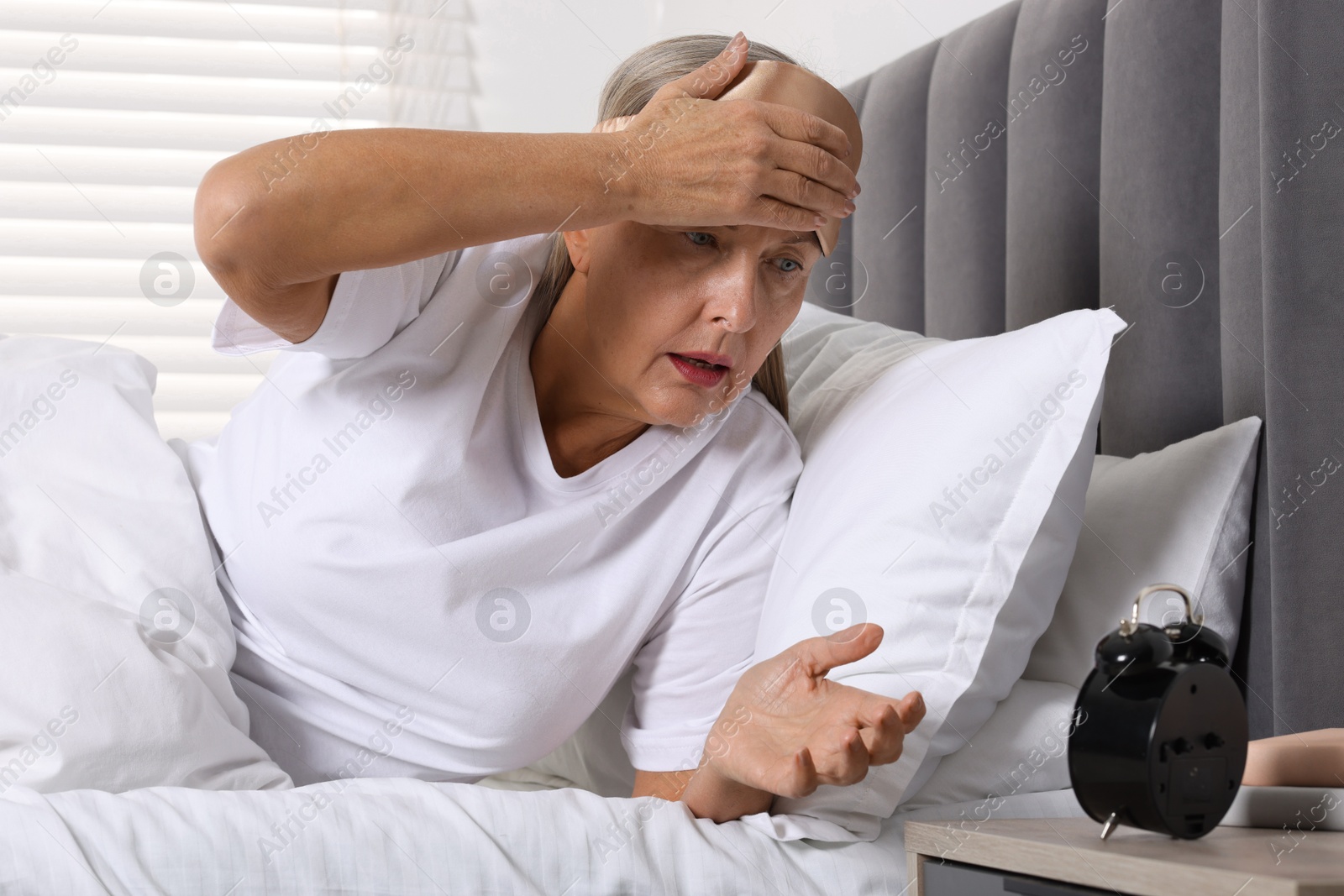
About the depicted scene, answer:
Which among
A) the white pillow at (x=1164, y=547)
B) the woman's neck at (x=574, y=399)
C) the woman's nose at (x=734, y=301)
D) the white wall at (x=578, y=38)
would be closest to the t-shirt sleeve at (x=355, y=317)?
the woman's neck at (x=574, y=399)

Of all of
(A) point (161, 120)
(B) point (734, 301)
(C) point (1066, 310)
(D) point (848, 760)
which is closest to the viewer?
(D) point (848, 760)

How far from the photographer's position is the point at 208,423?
2.32 meters

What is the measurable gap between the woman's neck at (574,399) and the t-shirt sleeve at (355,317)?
0.45 feet

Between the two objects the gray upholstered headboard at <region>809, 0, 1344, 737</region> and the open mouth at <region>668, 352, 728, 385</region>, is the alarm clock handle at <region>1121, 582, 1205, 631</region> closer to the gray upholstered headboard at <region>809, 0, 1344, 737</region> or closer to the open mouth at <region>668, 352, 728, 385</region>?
the gray upholstered headboard at <region>809, 0, 1344, 737</region>

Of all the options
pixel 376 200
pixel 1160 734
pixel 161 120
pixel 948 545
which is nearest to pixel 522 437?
pixel 376 200

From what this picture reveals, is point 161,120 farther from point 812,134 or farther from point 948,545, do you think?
point 948,545

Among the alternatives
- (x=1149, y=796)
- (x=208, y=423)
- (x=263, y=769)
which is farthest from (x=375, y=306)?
(x=208, y=423)

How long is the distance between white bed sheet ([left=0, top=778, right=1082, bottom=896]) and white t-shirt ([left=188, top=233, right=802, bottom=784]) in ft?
0.67

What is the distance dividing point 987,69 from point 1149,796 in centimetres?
114

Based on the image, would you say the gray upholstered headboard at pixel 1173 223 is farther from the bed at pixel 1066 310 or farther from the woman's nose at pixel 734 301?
the woman's nose at pixel 734 301

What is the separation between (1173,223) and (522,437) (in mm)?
693

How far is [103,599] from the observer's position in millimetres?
908

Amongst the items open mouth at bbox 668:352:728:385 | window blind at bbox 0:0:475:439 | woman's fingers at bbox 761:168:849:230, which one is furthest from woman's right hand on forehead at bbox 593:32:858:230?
window blind at bbox 0:0:475:439

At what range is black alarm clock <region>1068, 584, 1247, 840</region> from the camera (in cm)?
56
